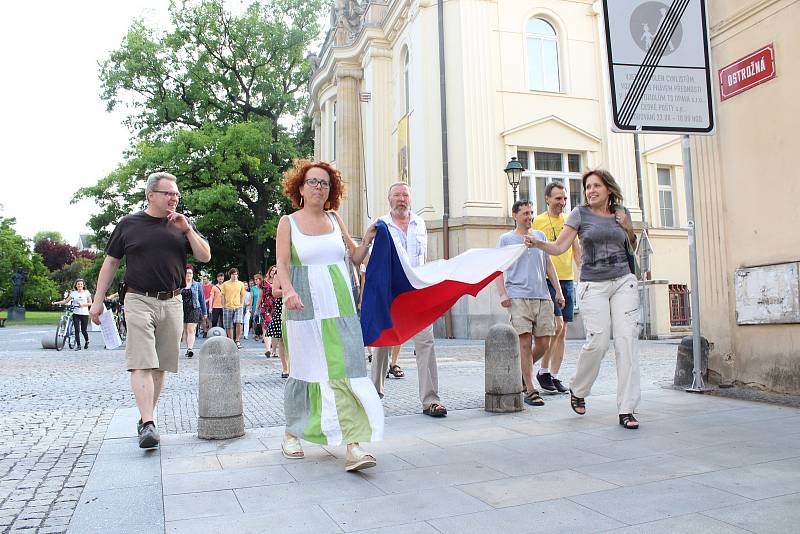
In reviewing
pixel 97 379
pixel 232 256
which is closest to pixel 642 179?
pixel 97 379

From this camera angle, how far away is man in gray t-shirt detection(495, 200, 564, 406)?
6.62m

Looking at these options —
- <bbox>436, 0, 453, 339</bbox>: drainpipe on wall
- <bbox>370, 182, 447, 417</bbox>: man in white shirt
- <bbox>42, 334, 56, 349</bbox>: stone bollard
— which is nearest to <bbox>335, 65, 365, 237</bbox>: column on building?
<bbox>436, 0, 453, 339</bbox>: drainpipe on wall

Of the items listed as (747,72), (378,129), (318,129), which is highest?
(318,129)

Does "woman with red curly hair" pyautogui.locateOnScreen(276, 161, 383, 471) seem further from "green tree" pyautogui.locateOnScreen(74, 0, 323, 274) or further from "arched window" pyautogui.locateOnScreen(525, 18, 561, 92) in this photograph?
"green tree" pyautogui.locateOnScreen(74, 0, 323, 274)

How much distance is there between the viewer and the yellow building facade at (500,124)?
18688mm

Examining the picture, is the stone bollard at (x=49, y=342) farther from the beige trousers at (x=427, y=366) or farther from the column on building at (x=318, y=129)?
the column on building at (x=318, y=129)

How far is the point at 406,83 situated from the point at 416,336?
59.2 feet

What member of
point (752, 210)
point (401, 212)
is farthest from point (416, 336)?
point (752, 210)

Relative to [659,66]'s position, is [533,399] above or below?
below

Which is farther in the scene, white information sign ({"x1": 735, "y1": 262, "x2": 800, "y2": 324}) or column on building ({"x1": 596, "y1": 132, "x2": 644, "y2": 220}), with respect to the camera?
column on building ({"x1": 596, "y1": 132, "x2": 644, "y2": 220})

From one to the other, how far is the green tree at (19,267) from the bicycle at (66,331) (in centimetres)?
4078

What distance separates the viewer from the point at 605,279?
18.0 feet

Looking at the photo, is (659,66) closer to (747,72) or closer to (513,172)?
(747,72)

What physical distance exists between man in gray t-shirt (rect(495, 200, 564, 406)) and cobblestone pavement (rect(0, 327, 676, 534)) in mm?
629
